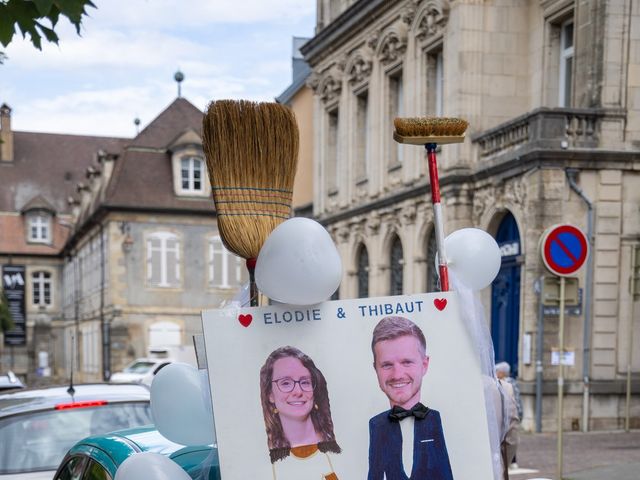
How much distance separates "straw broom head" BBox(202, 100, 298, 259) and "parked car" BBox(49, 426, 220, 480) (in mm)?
898

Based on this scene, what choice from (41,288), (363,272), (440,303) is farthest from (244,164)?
(41,288)

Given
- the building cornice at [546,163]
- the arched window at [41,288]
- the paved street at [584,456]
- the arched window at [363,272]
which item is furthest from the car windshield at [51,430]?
the arched window at [41,288]

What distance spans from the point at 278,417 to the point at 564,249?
6.35m

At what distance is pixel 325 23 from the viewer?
30.1m

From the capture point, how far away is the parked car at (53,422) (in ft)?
19.5

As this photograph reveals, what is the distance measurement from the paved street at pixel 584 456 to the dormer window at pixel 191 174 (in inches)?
1282

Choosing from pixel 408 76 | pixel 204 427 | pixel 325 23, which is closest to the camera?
pixel 204 427

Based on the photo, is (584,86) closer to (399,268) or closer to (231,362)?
(399,268)

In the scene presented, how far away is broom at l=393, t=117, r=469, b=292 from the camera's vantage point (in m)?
3.54

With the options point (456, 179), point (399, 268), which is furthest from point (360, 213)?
point (456, 179)

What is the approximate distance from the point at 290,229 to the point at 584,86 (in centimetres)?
1479

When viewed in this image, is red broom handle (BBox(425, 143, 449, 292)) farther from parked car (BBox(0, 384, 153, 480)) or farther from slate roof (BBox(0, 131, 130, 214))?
slate roof (BBox(0, 131, 130, 214))

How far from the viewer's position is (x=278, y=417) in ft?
10.5

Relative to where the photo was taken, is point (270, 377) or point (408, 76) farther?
point (408, 76)
